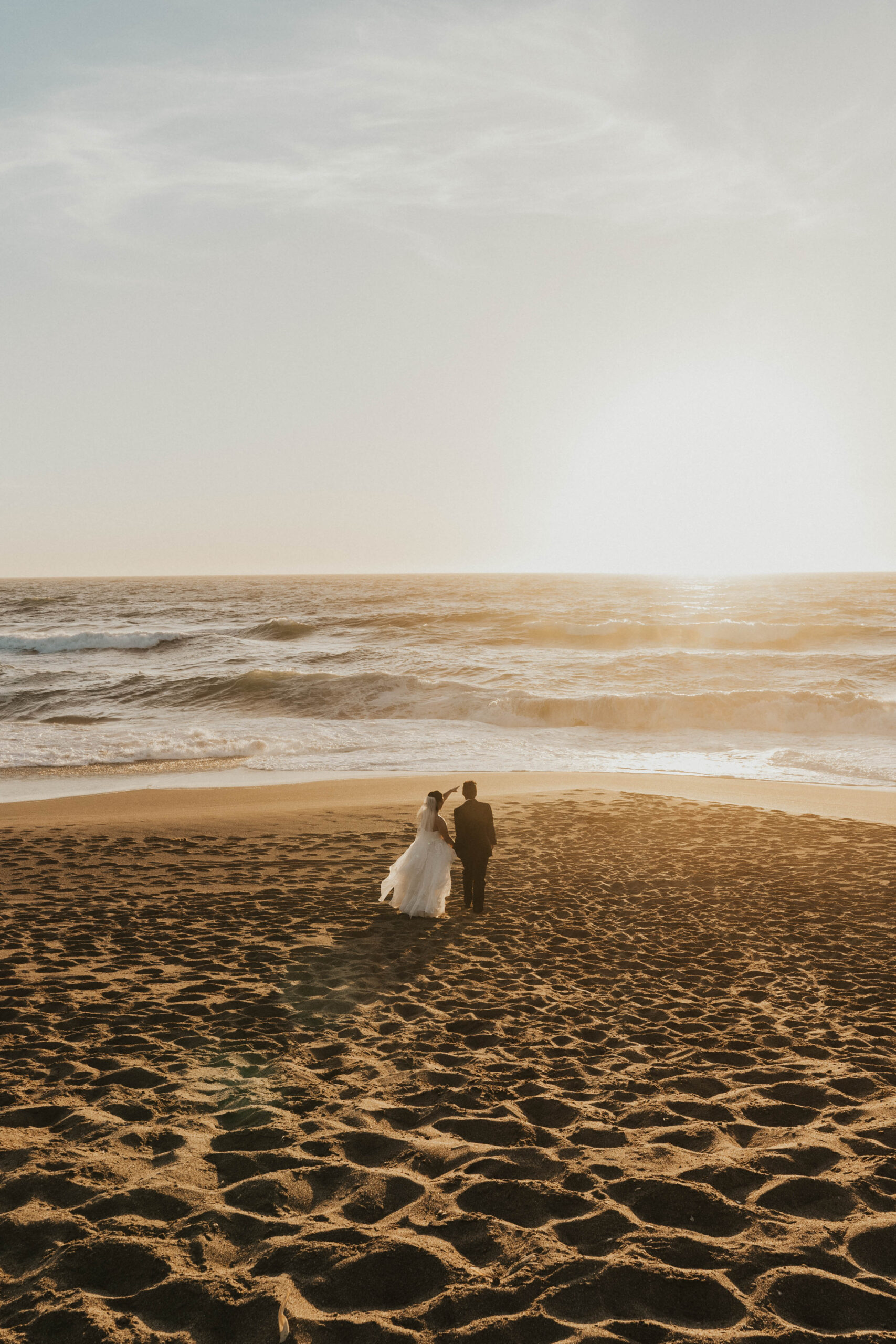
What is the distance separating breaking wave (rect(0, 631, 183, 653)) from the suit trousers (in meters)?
38.2

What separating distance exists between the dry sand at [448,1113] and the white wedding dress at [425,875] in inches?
7.9

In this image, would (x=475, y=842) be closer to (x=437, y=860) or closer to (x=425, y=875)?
(x=437, y=860)

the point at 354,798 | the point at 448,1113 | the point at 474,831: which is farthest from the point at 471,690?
the point at 448,1113

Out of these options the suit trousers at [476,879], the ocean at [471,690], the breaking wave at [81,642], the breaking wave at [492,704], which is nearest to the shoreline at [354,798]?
the ocean at [471,690]

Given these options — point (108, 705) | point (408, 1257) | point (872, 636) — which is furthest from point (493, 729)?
point (872, 636)

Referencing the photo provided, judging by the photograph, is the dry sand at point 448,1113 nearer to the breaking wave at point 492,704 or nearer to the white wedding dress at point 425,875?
the white wedding dress at point 425,875

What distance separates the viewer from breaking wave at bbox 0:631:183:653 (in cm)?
4447

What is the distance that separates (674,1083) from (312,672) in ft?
87.3

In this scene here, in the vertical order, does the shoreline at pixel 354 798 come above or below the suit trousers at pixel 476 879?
below

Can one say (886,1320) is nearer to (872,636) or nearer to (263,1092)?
(263,1092)

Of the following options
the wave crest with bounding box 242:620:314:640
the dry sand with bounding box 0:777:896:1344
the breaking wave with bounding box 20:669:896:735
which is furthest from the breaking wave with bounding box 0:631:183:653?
the dry sand with bounding box 0:777:896:1344

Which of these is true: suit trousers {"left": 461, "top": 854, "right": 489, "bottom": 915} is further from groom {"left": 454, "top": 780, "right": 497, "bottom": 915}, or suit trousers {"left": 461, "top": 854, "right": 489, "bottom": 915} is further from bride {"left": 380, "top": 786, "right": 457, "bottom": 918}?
bride {"left": 380, "top": 786, "right": 457, "bottom": 918}

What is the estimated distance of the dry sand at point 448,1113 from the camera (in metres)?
3.05

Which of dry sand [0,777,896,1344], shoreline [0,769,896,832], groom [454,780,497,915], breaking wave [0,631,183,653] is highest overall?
breaking wave [0,631,183,653]
